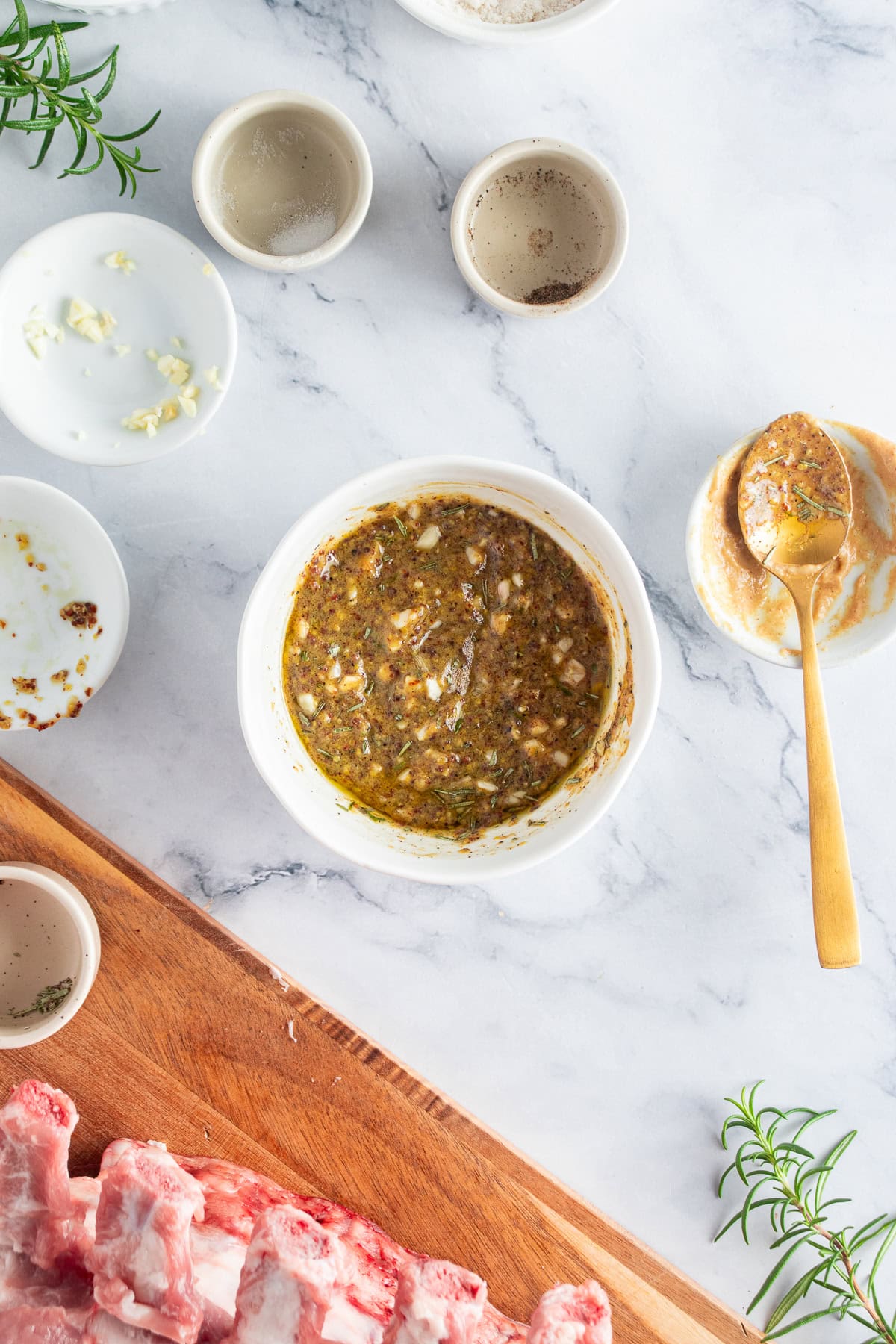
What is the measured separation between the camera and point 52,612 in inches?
59.8

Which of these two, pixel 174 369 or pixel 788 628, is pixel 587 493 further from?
pixel 174 369

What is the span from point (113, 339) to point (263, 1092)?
46.3 inches

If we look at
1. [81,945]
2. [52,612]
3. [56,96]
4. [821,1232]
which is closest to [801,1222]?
[821,1232]

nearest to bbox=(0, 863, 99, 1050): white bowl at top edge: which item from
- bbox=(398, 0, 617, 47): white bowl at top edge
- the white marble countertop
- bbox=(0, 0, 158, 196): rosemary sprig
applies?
the white marble countertop

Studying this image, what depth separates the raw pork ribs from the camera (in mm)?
1252

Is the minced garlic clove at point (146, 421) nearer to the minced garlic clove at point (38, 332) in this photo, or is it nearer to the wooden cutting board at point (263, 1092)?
the minced garlic clove at point (38, 332)

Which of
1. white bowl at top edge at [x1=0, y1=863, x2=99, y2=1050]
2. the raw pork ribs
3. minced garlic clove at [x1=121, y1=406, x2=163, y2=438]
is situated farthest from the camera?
minced garlic clove at [x1=121, y1=406, x2=163, y2=438]

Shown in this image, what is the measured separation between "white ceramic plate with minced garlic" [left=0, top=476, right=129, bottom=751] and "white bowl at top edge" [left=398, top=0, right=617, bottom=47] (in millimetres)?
907

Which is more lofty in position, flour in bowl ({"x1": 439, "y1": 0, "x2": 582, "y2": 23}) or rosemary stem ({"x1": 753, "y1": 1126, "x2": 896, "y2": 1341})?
flour in bowl ({"x1": 439, "y1": 0, "x2": 582, "y2": 23})

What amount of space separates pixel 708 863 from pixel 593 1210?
0.57 meters

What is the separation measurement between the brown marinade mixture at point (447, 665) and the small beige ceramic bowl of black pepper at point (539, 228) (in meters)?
0.39

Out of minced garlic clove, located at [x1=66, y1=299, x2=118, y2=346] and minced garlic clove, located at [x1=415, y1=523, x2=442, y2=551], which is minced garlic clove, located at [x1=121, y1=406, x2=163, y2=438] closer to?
minced garlic clove, located at [x1=66, y1=299, x2=118, y2=346]

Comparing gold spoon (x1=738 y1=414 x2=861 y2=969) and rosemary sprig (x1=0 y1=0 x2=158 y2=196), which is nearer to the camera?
rosemary sprig (x1=0 y1=0 x2=158 y2=196)

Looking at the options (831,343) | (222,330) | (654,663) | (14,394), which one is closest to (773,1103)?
(654,663)
